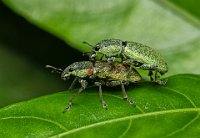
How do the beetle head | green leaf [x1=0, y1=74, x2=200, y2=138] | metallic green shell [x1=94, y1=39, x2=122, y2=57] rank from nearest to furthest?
1. green leaf [x1=0, y1=74, x2=200, y2=138]
2. the beetle head
3. metallic green shell [x1=94, y1=39, x2=122, y2=57]

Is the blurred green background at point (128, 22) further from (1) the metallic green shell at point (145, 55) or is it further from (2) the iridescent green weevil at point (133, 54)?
(1) the metallic green shell at point (145, 55)

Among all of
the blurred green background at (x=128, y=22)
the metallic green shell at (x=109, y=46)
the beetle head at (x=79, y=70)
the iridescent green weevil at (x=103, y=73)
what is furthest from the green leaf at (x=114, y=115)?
the blurred green background at (x=128, y=22)

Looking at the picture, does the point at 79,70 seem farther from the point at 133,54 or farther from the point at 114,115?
the point at 114,115

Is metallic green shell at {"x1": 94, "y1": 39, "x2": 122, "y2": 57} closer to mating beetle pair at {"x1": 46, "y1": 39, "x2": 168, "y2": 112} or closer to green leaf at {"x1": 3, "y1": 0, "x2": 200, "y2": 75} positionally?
mating beetle pair at {"x1": 46, "y1": 39, "x2": 168, "y2": 112}

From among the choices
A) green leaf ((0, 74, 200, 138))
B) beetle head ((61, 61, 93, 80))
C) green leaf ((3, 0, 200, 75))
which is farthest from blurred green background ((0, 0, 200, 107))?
green leaf ((0, 74, 200, 138))

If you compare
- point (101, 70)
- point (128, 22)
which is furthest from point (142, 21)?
point (101, 70)

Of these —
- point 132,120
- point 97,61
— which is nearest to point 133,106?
point 132,120
